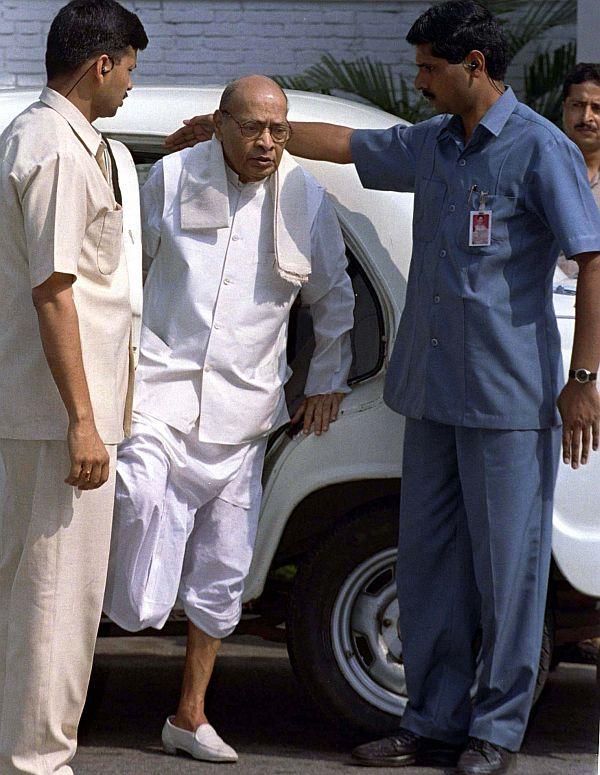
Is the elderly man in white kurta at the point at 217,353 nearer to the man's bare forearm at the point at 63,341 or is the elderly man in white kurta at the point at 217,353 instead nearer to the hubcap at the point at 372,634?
the hubcap at the point at 372,634

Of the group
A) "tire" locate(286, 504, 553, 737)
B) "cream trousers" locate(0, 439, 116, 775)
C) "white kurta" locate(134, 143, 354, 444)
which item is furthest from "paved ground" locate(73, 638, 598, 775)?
"white kurta" locate(134, 143, 354, 444)

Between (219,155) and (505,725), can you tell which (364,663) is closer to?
(505,725)

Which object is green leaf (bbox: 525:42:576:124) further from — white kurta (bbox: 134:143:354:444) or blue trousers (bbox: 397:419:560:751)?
blue trousers (bbox: 397:419:560:751)

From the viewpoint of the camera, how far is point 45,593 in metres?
3.30

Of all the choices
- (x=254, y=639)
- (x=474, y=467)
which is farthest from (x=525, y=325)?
(x=254, y=639)

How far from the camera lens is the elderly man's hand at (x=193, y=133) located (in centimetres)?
377

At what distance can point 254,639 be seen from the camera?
212 inches

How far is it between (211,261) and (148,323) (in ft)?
0.74

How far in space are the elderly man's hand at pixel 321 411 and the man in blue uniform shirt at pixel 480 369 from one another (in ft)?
0.48

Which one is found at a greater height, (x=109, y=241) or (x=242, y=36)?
(x=242, y=36)

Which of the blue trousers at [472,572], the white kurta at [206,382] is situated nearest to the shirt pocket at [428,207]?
the white kurta at [206,382]

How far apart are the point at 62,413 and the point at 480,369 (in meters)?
1.05

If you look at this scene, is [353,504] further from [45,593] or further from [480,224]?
[45,593]

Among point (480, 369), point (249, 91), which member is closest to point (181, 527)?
point (480, 369)
